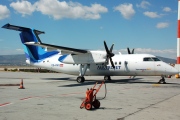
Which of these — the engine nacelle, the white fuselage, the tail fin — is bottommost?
the white fuselage

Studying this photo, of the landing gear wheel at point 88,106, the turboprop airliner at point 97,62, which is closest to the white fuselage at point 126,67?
the turboprop airliner at point 97,62

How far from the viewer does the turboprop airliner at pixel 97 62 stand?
2428 cm

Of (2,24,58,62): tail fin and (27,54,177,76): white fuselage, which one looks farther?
(2,24,58,62): tail fin

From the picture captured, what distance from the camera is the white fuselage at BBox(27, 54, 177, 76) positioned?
24.0 m

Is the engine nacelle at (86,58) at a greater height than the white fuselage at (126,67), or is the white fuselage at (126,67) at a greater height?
the engine nacelle at (86,58)

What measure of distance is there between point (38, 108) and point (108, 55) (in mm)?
15916

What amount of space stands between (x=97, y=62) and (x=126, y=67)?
10.7 feet

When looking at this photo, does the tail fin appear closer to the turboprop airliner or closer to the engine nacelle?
the turboprop airliner

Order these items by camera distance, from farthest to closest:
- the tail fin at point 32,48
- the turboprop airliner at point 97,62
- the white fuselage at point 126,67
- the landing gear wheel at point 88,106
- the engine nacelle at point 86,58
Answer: the tail fin at point 32,48 < the engine nacelle at point 86,58 < the turboprop airliner at point 97,62 < the white fuselage at point 126,67 < the landing gear wheel at point 88,106

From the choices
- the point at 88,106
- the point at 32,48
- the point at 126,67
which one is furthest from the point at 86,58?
the point at 88,106

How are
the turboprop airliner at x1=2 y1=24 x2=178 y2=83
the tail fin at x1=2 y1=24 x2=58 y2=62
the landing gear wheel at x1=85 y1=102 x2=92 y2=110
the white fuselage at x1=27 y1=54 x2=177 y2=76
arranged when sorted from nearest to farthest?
the landing gear wheel at x1=85 y1=102 x2=92 y2=110 < the white fuselage at x1=27 y1=54 x2=177 y2=76 < the turboprop airliner at x1=2 y1=24 x2=178 y2=83 < the tail fin at x1=2 y1=24 x2=58 y2=62

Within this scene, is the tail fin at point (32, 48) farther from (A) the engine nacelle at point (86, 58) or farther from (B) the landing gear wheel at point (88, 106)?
(B) the landing gear wheel at point (88, 106)

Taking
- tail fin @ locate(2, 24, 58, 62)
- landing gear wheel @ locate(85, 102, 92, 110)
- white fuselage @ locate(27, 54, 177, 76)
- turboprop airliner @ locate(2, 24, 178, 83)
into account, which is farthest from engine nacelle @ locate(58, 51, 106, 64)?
landing gear wheel @ locate(85, 102, 92, 110)

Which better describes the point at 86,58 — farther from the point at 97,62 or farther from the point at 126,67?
the point at 126,67
